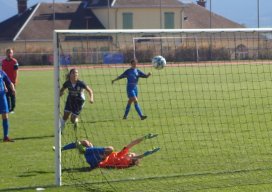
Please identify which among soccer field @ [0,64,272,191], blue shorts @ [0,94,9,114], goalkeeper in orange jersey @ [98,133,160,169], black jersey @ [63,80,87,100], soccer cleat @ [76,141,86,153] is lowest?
soccer field @ [0,64,272,191]

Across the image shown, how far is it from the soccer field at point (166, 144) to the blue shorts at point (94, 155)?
0.18 m

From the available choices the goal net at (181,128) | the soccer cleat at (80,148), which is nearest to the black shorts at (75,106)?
the goal net at (181,128)

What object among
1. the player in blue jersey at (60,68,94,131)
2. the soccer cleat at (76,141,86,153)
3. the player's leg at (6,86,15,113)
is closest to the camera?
the soccer cleat at (76,141,86,153)

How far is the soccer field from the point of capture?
38.9 feet

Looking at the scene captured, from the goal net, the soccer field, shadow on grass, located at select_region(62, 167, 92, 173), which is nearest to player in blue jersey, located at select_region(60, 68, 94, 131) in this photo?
the goal net

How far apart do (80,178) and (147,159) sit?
6.98ft

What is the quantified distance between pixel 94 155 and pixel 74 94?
432 cm

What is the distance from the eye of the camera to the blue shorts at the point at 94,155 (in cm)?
1277

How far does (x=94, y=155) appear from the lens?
1279cm

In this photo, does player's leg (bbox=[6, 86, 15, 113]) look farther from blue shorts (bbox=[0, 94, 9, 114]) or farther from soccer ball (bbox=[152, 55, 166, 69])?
soccer ball (bbox=[152, 55, 166, 69])

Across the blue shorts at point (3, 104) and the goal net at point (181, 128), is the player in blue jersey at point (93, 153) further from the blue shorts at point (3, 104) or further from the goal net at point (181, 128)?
the blue shorts at point (3, 104)

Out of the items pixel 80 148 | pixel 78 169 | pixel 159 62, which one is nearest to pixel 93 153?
pixel 80 148

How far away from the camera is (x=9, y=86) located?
16875mm

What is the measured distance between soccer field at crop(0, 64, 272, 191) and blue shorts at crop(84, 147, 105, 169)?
0.18 meters
